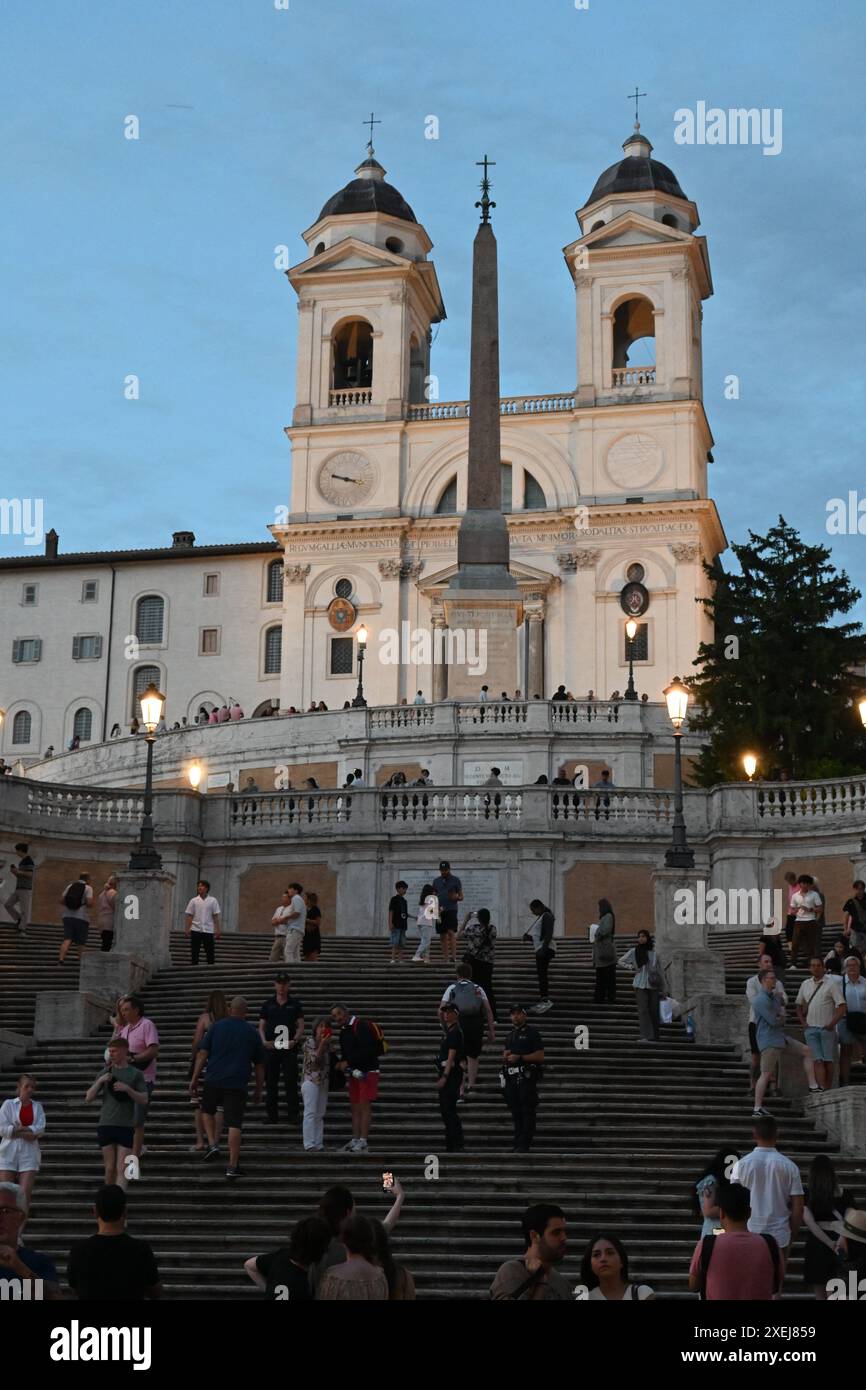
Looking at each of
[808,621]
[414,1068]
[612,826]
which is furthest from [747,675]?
[414,1068]

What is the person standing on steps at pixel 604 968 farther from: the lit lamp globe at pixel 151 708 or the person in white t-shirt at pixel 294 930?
the lit lamp globe at pixel 151 708

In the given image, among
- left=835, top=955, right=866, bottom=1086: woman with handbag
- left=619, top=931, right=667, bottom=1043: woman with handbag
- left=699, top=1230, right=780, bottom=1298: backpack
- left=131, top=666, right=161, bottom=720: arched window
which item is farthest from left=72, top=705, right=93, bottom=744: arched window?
left=699, top=1230, right=780, bottom=1298: backpack

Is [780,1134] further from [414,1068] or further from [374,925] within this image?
[374,925]

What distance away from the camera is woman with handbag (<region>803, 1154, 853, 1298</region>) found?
13.1 meters

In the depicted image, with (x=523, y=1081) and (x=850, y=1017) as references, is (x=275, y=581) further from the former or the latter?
(x=523, y=1081)

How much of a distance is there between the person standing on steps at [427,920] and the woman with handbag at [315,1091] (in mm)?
7616

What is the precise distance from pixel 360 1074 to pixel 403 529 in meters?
59.9

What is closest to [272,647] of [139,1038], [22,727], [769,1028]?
[22,727]

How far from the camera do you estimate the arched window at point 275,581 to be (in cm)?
8450

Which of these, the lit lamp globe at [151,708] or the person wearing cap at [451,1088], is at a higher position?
the lit lamp globe at [151,708]

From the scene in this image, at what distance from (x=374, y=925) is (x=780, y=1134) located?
1570cm

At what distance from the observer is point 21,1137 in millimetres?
17078

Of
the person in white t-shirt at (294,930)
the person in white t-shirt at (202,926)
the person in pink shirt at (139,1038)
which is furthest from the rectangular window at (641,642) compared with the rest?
the person in pink shirt at (139,1038)
